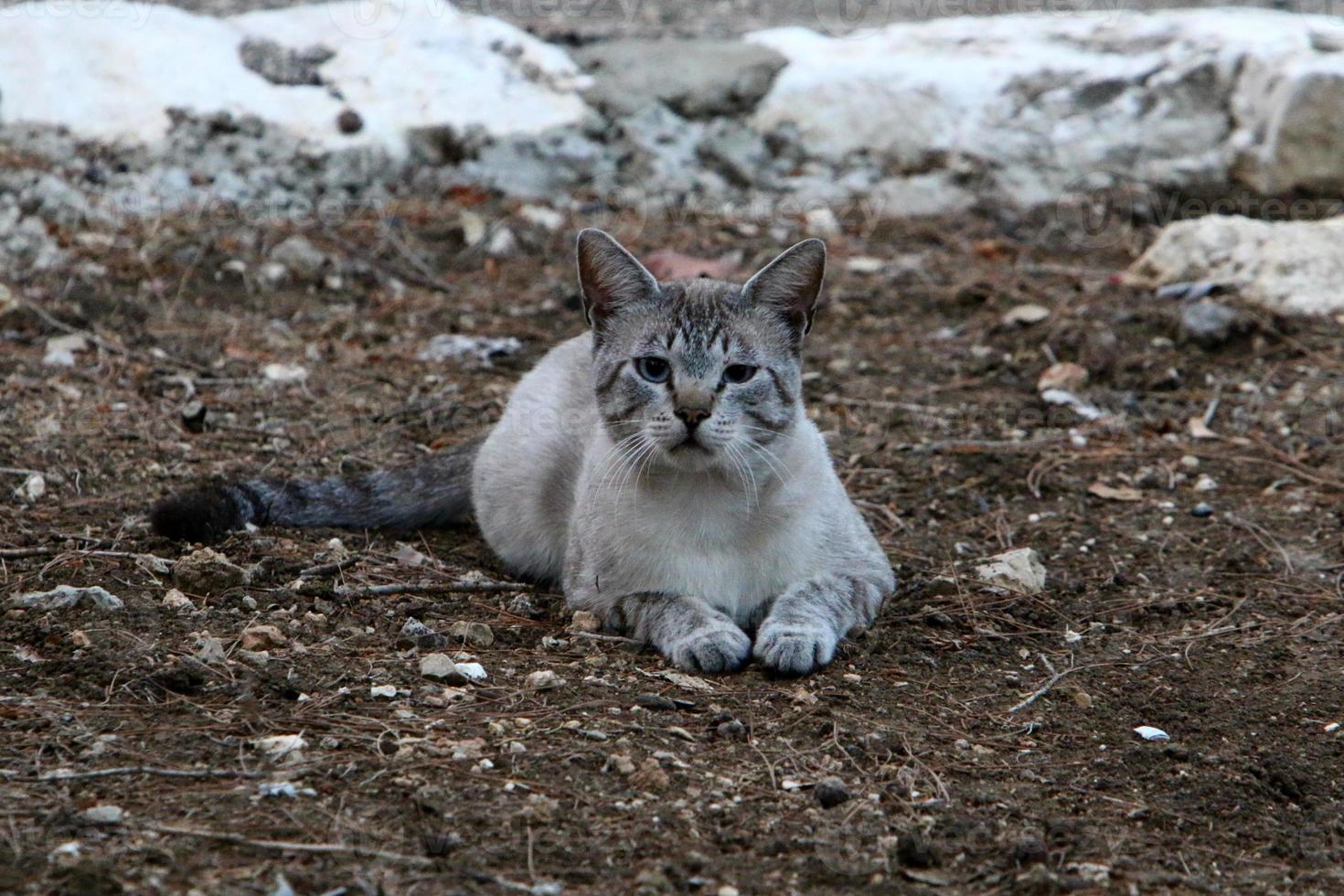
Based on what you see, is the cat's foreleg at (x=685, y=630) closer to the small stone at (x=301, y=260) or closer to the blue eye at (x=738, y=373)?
the blue eye at (x=738, y=373)

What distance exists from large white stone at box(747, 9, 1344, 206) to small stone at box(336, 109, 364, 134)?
8.12 ft

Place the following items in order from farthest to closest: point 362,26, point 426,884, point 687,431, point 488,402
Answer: point 362,26, point 488,402, point 687,431, point 426,884

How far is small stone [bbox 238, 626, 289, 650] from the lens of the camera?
3924mm

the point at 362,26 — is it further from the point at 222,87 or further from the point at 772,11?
the point at 772,11

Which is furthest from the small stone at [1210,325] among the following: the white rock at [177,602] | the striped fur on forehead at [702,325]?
the white rock at [177,602]

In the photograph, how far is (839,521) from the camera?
15.1 feet

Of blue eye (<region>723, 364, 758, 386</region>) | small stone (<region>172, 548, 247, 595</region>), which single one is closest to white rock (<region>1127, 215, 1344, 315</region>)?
blue eye (<region>723, 364, 758, 386</region>)

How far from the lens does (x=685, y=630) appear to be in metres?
4.15

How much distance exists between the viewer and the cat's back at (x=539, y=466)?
5.07m

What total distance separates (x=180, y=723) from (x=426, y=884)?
3.10ft

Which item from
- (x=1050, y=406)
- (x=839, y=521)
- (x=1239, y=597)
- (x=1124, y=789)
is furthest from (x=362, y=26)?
(x=1124, y=789)

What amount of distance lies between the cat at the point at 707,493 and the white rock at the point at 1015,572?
441 mm

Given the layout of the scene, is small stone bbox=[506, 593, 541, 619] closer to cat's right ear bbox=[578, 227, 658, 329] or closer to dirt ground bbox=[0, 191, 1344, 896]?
dirt ground bbox=[0, 191, 1344, 896]

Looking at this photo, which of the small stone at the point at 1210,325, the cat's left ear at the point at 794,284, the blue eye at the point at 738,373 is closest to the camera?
the blue eye at the point at 738,373
